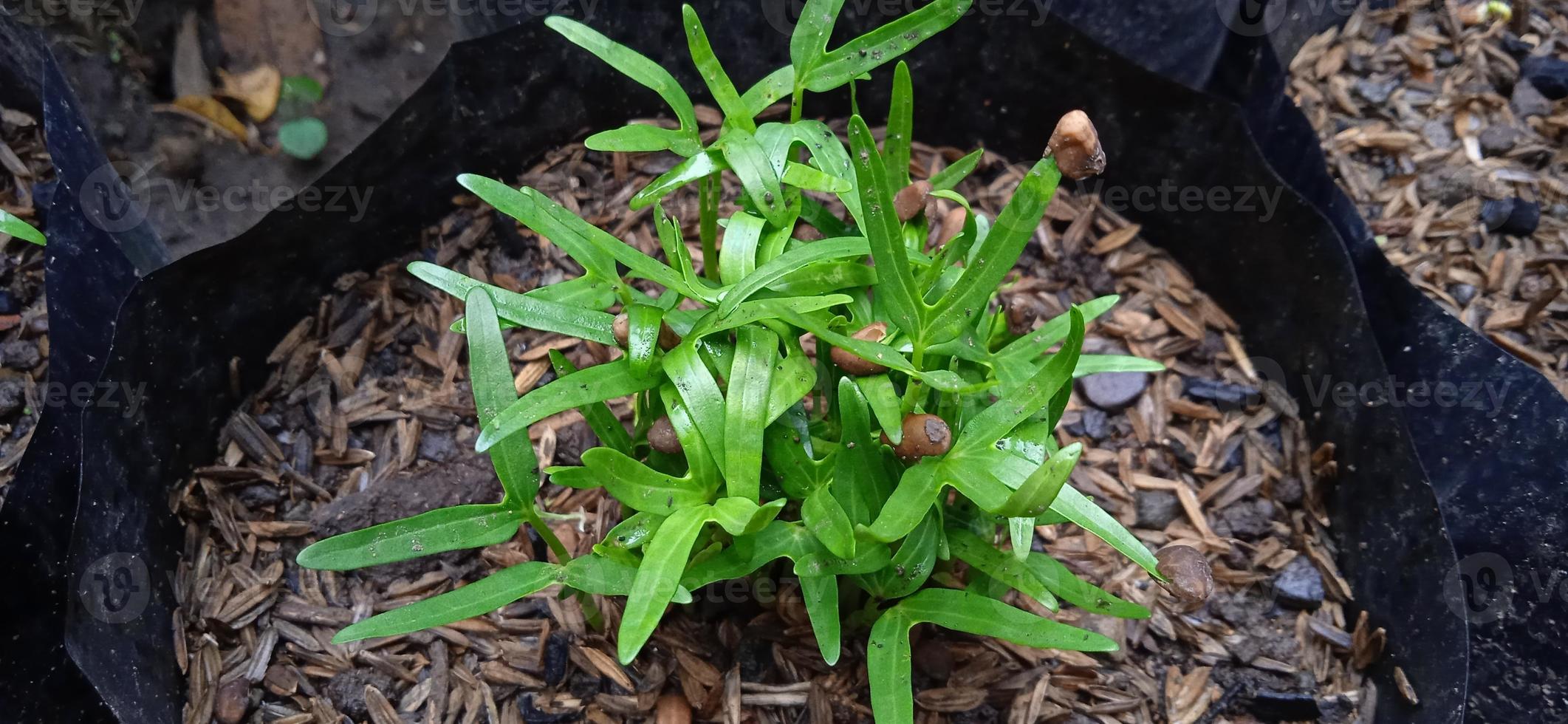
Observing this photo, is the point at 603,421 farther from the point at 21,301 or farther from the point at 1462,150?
the point at 1462,150

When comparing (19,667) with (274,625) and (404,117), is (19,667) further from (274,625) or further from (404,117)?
(404,117)

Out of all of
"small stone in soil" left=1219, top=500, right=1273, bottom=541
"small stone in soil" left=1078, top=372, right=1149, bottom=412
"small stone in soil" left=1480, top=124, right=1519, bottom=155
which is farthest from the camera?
"small stone in soil" left=1480, top=124, right=1519, bottom=155

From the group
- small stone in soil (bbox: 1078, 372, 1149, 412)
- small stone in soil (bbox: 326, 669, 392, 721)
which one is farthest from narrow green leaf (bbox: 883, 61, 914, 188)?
small stone in soil (bbox: 326, 669, 392, 721)

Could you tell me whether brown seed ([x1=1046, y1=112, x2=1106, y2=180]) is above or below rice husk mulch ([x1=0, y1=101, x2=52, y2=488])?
above

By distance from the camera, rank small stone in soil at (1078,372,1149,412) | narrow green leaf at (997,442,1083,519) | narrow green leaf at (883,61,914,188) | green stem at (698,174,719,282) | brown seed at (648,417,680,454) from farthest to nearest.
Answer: small stone in soil at (1078,372,1149,412) < green stem at (698,174,719,282) < narrow green leaf at (883,61,914,188) < brown seed at (648,417,680,454) < narrow green leaf at (997,442,1083,519)

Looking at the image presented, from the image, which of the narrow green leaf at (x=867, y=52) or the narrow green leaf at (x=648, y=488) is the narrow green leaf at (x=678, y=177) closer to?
the narrow green leaf at (x=867, y=52)

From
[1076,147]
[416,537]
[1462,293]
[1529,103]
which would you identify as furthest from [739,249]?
[1529,103]

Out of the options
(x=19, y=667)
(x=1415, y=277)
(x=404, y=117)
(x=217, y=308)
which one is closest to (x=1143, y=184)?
(x=1415, y=277)

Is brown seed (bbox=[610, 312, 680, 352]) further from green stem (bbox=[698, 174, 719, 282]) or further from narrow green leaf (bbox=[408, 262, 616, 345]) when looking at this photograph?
green stem (bbox=[698, 174, 719, 282])
